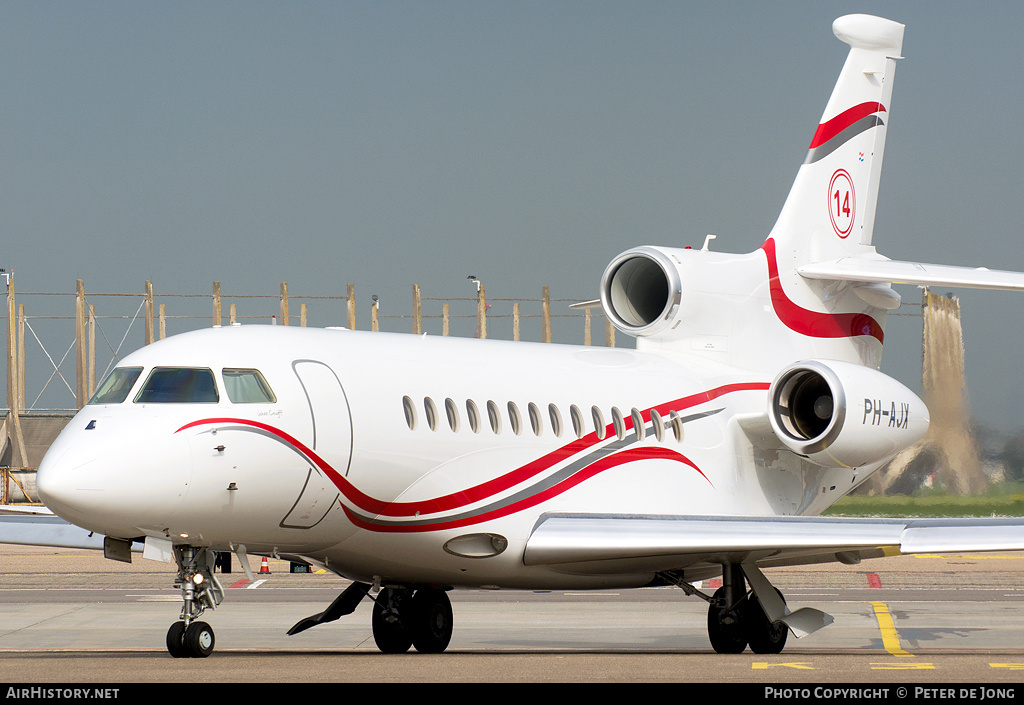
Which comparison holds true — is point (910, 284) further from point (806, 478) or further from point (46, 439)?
point (46, 439)

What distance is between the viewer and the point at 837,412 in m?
17.8

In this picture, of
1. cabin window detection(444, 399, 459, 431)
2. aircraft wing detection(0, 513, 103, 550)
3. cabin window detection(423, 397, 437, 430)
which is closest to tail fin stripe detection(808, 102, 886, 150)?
cabin window detection(444, 399, 459, 431)

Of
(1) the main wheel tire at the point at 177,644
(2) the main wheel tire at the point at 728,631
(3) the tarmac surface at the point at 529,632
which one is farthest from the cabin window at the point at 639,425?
(1) the main wheel tire at the point at 177,644

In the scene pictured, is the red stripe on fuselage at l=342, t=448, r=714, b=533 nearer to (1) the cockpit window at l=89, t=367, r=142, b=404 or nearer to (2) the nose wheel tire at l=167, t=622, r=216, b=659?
(2) the nose wheel tire at l=167, t=622, r=216, b=659

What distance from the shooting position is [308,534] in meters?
14.5

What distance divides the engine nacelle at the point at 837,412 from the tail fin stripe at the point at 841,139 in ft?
13.3

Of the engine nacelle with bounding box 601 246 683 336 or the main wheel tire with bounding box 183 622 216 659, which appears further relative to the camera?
the engine nacelle with bounding box 601 246 683 336

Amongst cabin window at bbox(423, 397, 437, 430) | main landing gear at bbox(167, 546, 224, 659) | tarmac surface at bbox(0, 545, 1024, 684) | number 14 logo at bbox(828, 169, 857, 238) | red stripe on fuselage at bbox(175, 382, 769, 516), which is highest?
number 14 logo at bbox(828, 169, 857, 238)

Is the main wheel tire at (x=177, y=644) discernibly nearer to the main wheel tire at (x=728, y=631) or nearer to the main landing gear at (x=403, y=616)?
the main landing gear at (x=403, y=616)

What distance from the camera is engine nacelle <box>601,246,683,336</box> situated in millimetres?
19938

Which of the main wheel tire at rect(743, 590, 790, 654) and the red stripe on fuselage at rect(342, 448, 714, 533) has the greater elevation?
the red stripe on fuselage at rect(342, 448, 714, 533)

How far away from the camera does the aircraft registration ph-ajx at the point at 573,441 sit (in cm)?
1350

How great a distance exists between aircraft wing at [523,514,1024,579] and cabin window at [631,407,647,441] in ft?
6.14

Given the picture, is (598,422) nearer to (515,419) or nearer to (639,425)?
(639,425)
